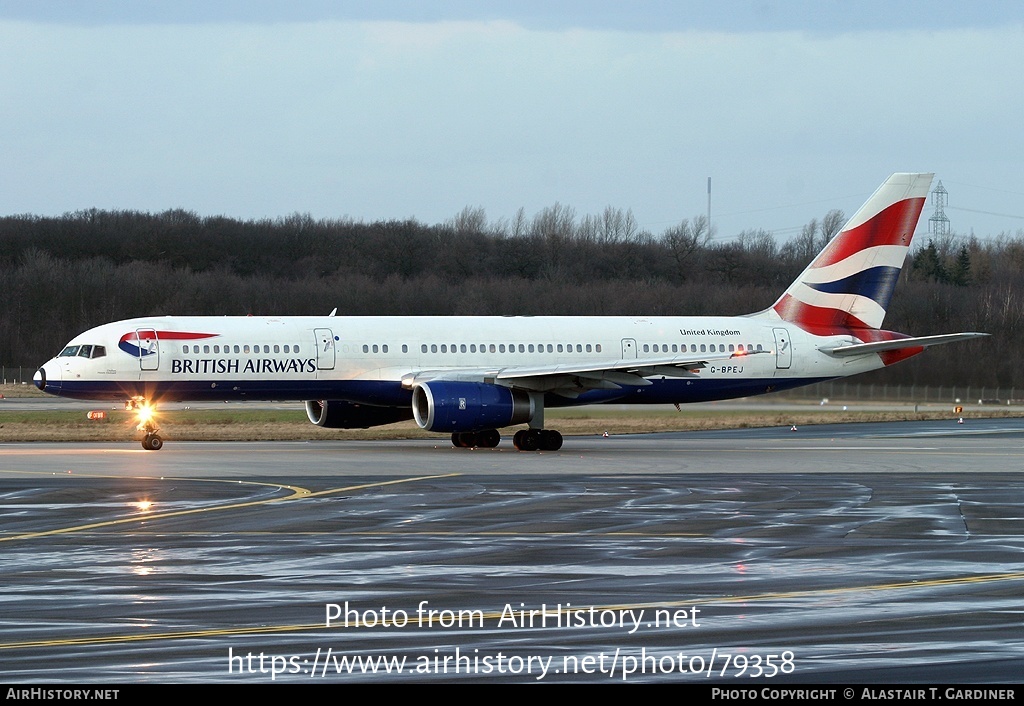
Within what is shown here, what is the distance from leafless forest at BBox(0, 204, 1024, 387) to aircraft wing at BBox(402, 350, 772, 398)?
126 feet

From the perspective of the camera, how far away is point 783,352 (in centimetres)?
4112

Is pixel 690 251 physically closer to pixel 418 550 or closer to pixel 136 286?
pixel 136 286

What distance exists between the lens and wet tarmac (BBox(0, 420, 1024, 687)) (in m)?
A: 9.87

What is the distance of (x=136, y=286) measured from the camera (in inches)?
4072

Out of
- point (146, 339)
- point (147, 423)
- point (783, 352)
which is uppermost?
point (146, 339)

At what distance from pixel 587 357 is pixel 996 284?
79726 millimetres

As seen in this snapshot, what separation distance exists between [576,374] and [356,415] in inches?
265

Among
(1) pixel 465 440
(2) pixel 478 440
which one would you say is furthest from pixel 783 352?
(1) pixel 465 440

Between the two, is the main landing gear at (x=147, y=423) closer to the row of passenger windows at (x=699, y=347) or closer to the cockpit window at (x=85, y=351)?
the cockpit window at (x=85, y=351)

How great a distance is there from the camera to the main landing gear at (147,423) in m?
35.5

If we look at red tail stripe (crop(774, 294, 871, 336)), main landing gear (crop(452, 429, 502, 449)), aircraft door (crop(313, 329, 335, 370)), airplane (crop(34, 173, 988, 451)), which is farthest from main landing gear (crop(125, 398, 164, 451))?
red tail stripe (crop(774, 294, 871, 336))

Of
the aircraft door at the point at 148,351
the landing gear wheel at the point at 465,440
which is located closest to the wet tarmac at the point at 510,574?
the aircraft door at the point at 148,351

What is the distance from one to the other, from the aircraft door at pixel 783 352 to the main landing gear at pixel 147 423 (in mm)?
17644

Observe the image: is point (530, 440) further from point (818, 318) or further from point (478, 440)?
point (818, 318)
